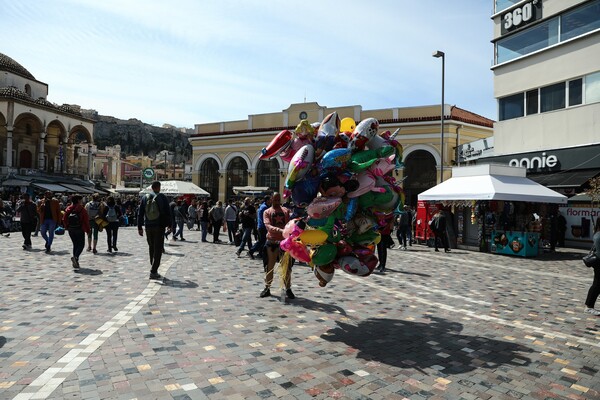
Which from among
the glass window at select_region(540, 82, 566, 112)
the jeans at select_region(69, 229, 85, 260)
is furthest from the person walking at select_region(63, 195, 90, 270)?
the glass window at select_region(540, 82, 566, 112)

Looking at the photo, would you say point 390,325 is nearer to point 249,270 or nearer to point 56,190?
point 249,270

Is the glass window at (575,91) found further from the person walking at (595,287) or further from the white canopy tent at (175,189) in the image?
the white canopy tent at (175,189)

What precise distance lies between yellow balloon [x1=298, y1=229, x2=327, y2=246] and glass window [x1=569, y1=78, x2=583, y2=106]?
19028 mm

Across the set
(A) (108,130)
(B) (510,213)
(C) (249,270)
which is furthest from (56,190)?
(A) (108,130)

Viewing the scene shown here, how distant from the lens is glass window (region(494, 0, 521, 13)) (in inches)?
887

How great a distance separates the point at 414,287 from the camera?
28.2 feet

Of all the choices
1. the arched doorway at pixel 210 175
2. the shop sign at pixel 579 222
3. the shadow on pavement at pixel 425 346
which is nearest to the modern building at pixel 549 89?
the shop sign at pixel 579 222

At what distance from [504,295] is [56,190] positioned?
37751mm

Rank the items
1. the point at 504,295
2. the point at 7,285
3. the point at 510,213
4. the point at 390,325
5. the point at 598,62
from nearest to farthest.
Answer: the point at 390,325, the point at 7,285, the point at 504,295, the point at 510,213, the point at 598,62

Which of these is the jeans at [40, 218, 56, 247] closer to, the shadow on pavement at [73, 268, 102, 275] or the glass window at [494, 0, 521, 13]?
the shadow on pavement at [73, 268, 102, 275]

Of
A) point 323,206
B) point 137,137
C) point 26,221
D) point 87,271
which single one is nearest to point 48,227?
point 26,221

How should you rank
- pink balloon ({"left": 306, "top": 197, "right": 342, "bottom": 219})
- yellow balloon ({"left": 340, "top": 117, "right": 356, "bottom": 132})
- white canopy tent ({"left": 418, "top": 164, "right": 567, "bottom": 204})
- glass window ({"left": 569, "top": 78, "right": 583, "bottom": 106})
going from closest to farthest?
1. pink balloon ({"left": 306, "top": 197, "right": 342, "bottom": 219})
2. yellow balloon ({"left": 340, "top": 117, "right": 356, "bottom": 132})
3. white canopy tent ({"left": 418, "top": 164, "right": 567, "bottom": 204})
4. glass window ({"left": 569, "top": 78, "right": 583, "bottom": 106})

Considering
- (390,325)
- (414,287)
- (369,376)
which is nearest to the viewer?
(369,376)

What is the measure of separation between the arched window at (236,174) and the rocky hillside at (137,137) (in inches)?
3873
